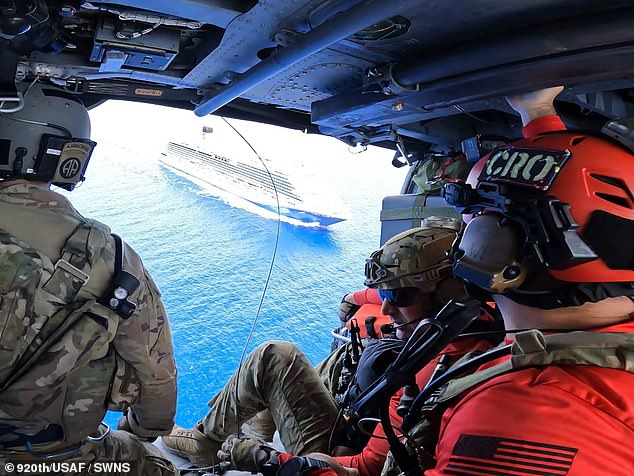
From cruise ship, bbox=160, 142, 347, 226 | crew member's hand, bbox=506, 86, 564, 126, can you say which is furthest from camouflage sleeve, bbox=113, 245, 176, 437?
cruise ship, bbox=160, 142, 347, 226

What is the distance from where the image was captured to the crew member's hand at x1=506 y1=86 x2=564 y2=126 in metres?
1.46

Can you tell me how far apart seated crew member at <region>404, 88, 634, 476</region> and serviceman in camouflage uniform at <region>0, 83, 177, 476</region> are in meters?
1.01

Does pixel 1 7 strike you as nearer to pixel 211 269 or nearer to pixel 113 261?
pixel 113 261

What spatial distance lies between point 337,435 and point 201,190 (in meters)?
6.92

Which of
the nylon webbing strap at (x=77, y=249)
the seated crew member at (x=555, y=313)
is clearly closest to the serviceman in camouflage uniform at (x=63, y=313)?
the nylon webbing strap at (x=77, y=249)

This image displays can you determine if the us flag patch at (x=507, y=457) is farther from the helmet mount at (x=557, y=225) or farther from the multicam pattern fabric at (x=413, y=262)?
the multicam pattern fabric at (x=413, y=262)

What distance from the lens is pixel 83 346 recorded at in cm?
145

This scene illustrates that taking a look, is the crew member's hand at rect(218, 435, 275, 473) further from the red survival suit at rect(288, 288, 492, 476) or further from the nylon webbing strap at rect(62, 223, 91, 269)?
the nylon webbing strap at rect(62, 223, 91, 269)

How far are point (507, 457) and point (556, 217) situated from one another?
39 centimetres

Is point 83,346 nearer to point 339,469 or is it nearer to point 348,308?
point 339,469

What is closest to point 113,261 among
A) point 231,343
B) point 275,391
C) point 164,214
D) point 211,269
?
point 275,391

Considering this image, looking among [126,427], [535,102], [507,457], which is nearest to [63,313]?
[126,427]

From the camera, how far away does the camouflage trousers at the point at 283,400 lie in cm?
193

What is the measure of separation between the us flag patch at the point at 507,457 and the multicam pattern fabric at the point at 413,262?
110 centimetres
